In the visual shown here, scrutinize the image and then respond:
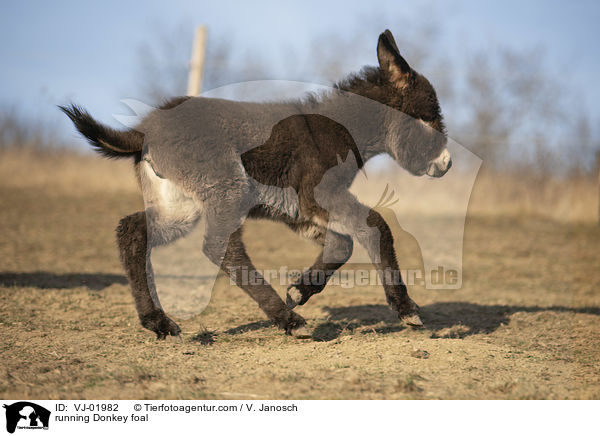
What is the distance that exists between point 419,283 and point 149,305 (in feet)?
13.9

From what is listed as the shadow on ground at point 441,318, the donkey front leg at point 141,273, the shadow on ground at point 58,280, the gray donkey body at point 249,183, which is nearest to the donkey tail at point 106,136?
the gray donkey body at point 249,183

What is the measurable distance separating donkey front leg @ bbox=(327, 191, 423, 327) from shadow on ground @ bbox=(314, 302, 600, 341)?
1.49ft

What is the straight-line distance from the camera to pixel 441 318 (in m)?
5.06

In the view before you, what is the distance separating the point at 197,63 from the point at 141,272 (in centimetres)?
949

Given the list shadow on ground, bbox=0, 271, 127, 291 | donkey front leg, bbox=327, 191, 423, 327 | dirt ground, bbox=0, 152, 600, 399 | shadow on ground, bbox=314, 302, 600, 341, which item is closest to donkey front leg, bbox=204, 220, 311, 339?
dirt ground, bbox=0, 152, 600, 399

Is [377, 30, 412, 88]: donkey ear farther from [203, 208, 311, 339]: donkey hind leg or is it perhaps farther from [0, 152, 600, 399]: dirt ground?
[0, 152, 600, 399]: dirt ground

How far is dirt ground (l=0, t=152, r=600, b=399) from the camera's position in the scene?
9.87 feet

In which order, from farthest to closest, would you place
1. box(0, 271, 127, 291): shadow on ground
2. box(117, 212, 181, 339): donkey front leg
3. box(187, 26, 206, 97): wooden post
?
box(187, 26, 206, 97): wooden post < box(0, 271, 127, 291): shadow on ground < box(117, 212, 181, 339): donkey front leg

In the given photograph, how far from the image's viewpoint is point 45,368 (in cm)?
328

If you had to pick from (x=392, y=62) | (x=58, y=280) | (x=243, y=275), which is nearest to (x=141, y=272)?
(x=243, y=275)

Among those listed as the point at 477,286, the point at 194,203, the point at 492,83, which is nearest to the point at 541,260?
the point at 477,286

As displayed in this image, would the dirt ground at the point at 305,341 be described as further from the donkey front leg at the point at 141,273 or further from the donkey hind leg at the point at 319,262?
the donkey hind leg at the point at 319,262

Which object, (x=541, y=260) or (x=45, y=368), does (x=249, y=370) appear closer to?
(x=45, y=368)

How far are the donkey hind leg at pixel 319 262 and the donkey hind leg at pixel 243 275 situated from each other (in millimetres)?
211
